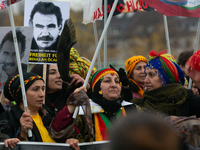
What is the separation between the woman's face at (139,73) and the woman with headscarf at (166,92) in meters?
1.06

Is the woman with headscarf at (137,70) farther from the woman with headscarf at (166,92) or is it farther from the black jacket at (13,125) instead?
the black jacket at (13,125)

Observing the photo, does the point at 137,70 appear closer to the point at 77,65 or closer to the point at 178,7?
the point at 77,65

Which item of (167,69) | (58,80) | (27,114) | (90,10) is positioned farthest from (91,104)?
(90,10)

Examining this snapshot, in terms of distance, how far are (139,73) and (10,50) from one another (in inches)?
79.3

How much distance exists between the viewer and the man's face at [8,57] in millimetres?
3637

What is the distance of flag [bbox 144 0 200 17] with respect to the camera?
3982mm

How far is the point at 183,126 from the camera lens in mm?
2408

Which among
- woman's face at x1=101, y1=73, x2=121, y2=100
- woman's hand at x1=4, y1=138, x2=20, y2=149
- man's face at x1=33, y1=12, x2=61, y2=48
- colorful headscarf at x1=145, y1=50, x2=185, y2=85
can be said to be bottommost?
woman's hand at x1=4, y1=138, x2=20, y2=149

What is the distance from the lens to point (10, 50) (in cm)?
366

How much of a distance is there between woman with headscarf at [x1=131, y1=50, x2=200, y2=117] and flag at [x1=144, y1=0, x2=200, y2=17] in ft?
1.93

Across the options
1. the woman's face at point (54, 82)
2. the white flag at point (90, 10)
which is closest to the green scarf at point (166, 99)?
the woman's face at point (54, 82)

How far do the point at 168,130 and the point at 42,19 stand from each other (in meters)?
3.68

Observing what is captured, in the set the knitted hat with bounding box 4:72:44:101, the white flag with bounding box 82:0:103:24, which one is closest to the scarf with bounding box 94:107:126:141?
the knitted hat with bounding box 4:72:44:101

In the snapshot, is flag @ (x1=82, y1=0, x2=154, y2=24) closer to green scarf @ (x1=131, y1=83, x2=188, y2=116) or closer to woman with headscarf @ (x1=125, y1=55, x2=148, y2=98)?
woman with headscarf @ (x1=125, y1=55, x2=148, y2=98)
